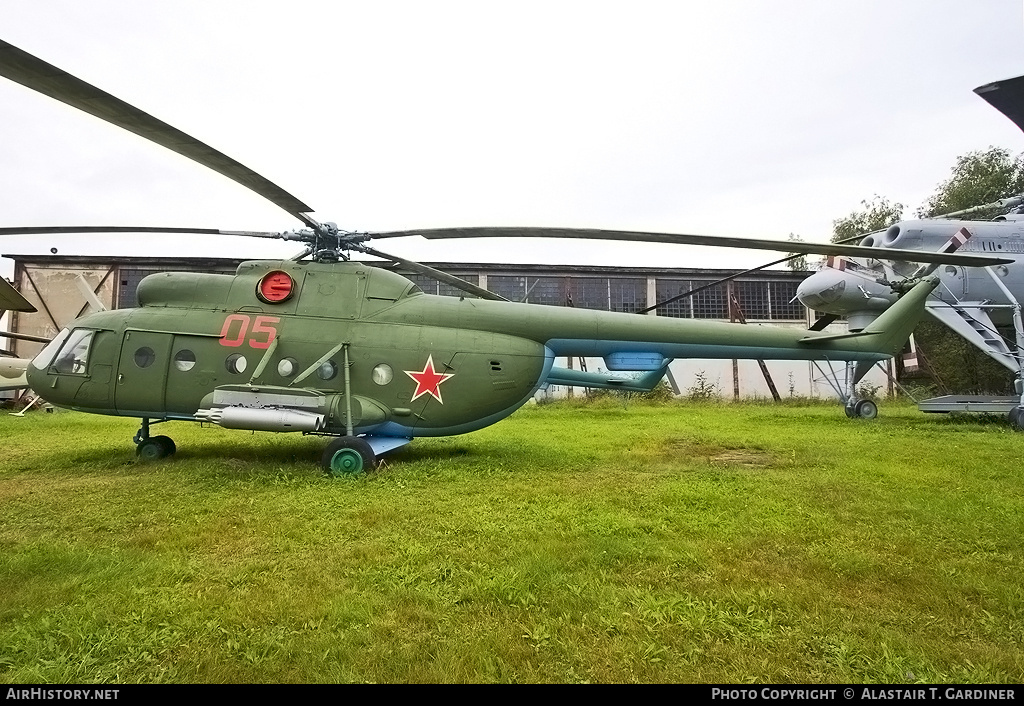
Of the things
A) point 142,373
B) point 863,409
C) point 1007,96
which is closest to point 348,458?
point 142,373

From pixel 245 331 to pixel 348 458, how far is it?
239cm

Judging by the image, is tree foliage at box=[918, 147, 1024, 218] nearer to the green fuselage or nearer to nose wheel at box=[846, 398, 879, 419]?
nose wheel at box=[846, 398, 879, 419]

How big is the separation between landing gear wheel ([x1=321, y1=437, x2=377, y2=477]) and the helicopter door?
2.66 m

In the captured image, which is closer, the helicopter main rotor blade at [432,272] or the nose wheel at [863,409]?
the helicopter main rotor blade at [432,272]

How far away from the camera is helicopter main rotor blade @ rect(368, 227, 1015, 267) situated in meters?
5.43

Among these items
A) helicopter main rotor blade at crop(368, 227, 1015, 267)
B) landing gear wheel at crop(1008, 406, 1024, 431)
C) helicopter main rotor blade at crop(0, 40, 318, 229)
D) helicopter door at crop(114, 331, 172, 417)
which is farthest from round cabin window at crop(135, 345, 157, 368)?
landing gear wheel at crop(1008, 406, 1024, 431)

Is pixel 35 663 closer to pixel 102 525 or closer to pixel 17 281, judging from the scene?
pixel 102 525

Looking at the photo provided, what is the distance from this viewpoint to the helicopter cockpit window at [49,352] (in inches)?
293

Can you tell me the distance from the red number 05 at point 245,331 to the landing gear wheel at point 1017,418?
549 inches

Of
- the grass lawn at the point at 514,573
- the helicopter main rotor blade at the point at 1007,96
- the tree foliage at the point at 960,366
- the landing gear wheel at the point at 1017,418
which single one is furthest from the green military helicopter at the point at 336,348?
the tree foliage at the point at 960,366

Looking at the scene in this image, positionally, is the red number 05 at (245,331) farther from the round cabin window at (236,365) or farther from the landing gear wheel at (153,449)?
the landing gear wheel at (153,449)

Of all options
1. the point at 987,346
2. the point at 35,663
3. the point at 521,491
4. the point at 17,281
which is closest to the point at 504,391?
the point at 521,491

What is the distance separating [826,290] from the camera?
13086 mm

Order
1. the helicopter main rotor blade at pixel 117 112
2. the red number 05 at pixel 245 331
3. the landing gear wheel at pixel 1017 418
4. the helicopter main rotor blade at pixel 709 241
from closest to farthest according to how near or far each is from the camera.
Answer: the helicopter main rotor blade at pixel 117 112, the helicopter main rotor blade at pixel 709 241, the red number 05 at pixel 245 331, the landing gear wheel at pixel 1017 418
